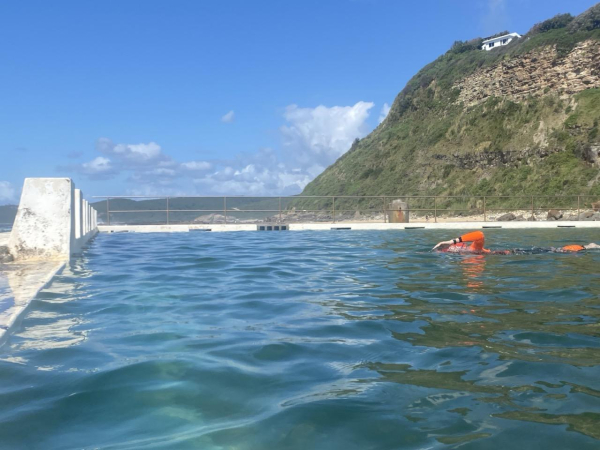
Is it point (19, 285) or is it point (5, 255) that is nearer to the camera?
point (19, 285)

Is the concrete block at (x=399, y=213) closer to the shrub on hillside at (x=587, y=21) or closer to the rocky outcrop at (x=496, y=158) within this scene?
the rocky outcrop at (x=496, y=158)

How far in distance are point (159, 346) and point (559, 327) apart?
298 centimetres

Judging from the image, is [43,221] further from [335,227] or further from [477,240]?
[335,227]

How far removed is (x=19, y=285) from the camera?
17.6ft

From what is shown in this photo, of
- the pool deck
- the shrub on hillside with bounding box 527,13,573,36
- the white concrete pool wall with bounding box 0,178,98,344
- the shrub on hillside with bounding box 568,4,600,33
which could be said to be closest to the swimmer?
the white concrete pool wall with bounding box 0,178,98,344

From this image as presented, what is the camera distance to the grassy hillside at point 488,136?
3788 centimetres

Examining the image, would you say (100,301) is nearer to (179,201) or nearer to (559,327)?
(559,327)

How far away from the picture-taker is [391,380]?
2941 mm

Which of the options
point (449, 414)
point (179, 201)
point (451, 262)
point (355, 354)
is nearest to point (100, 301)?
point (355, 354)

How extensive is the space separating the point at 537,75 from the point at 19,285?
47.3 metres

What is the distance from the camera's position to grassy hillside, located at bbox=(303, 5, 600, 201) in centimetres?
3788

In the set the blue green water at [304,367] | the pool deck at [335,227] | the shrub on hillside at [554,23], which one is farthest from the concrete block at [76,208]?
the shrub on hillside at [554,23]

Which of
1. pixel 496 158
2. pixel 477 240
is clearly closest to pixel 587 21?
pixel 496 158

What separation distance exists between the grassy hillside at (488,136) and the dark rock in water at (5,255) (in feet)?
112
